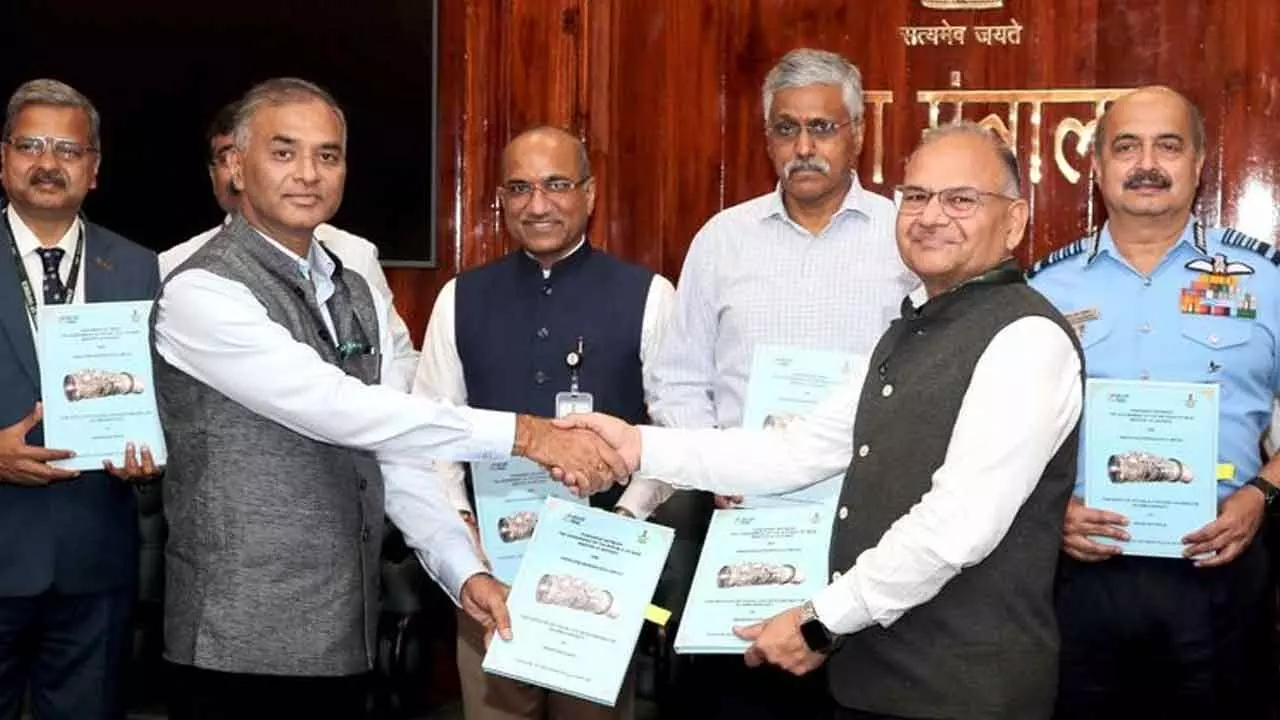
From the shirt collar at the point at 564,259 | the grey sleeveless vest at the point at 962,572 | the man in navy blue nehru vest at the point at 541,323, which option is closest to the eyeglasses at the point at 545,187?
the man in navy blue nehru vest at the point at 541,323

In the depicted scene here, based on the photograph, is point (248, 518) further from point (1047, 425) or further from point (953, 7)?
point (953, 7)

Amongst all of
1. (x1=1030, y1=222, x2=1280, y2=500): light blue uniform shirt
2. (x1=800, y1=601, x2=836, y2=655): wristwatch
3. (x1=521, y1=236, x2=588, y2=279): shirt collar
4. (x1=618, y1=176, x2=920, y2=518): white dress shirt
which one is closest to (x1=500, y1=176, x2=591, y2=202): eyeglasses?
(x1=521, y1=236, x2=588, y2=279): shirt collar

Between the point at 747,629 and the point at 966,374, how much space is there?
0.60 m

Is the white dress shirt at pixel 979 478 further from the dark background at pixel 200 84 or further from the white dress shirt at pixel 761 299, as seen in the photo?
the dark background at pixel 200 84

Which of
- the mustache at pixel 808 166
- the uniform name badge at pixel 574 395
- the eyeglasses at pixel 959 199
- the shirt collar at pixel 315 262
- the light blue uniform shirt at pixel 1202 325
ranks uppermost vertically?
the mustache at pixel 808 166

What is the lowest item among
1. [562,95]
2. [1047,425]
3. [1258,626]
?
[1258,626]

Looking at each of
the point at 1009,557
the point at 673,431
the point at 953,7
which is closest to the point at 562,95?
the point at 953,7

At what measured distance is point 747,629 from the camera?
251 centimetres

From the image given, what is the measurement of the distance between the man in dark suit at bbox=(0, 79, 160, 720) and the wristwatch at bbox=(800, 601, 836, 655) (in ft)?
4.60

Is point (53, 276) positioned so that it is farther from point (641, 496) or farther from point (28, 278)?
point (641, 496)

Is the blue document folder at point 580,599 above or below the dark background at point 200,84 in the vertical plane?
below

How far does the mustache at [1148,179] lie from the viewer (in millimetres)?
2947

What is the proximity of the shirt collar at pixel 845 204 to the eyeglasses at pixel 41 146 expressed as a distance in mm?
1516

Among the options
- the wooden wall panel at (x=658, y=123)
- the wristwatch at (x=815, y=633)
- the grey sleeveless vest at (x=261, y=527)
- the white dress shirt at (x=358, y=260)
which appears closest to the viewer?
the wristwatch at (x=815, y=633)
